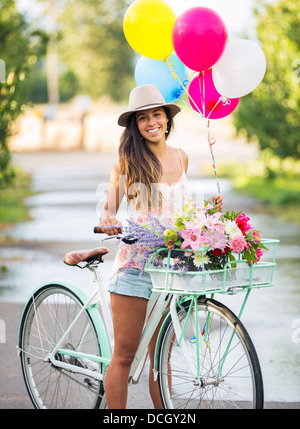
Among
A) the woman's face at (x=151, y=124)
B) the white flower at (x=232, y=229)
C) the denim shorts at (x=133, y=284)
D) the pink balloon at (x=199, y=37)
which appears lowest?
the denim shorts at (x=133, y=284)

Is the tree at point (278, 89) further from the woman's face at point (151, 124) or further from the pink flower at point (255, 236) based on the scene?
the pink flower at point (255, 236)

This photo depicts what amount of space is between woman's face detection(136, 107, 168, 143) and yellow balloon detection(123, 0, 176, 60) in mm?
640

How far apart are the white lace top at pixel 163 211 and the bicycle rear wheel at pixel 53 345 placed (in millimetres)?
459

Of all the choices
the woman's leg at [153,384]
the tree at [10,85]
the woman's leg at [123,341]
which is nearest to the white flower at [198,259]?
the woman's leg at [123,341]

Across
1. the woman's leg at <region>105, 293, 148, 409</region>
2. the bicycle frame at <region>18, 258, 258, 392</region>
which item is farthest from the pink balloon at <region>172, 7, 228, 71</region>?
the woman's leg at <region>105, 293, 148, 409</region>

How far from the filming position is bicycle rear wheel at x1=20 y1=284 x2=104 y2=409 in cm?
400

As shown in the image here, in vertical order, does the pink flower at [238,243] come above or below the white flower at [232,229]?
below

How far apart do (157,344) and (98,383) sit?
487 millimetres

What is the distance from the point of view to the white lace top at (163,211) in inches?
141

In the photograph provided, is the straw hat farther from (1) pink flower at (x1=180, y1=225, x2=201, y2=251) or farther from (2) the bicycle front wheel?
(2) the bicycle front wheel

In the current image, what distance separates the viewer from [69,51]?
185ft

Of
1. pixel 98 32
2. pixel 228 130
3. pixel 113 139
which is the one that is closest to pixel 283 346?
pixel 113 139

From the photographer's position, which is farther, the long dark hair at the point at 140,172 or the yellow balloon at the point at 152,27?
the yellow balloon at the point at 152,27
